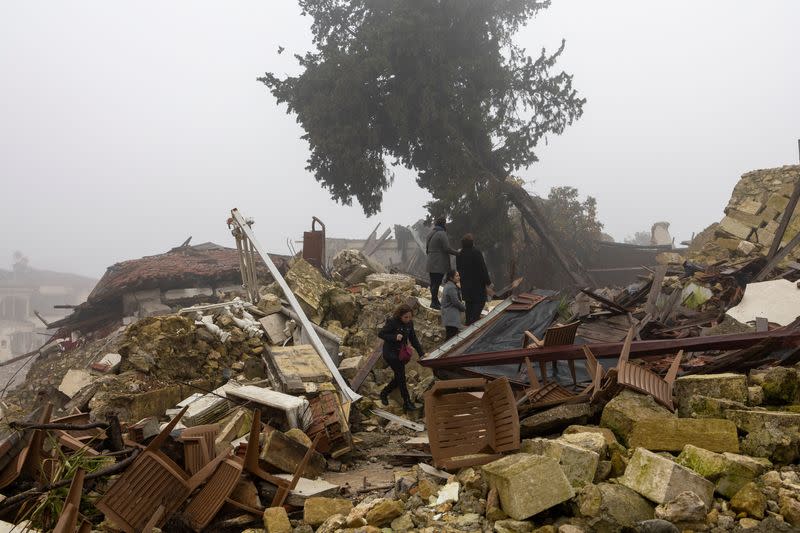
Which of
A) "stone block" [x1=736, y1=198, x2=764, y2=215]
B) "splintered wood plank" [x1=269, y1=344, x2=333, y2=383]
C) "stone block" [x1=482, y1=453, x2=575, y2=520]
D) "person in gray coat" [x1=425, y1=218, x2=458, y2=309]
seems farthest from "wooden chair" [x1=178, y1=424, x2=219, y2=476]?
"stone block" [x1=736, y1=198, x2=764, y2=215]

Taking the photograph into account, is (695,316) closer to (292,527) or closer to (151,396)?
(292,527)

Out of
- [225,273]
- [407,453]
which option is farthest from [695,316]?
[225,273]

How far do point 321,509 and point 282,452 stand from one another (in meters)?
0.98

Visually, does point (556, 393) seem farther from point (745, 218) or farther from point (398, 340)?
point (745, 218)

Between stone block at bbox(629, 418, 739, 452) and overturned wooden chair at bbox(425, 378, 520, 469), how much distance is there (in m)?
0.82

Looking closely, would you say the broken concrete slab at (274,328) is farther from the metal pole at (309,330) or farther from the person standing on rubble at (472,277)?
the person standing on rubble at (472,277)

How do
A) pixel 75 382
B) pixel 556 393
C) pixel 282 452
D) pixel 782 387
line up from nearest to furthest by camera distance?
pixel 782 387 → pixel 282 452 → pixel 556 393 → pixel 75 382

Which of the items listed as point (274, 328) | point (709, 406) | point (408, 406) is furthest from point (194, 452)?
point (274, 328)

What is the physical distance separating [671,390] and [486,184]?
13.0 metres

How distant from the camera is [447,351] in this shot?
7449 mm

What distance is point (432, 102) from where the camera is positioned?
16.7m

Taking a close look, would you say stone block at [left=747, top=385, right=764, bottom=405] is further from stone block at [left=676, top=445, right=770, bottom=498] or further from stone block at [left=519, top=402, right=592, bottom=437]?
stone block at [left=519, top=402, right=592, bottom=437]

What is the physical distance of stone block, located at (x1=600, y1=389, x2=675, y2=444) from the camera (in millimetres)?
3781

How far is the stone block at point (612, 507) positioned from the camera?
287 centimetres
